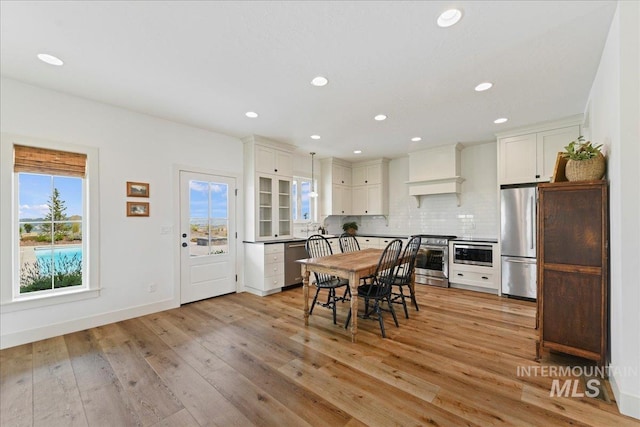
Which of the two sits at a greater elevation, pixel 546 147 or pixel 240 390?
pixel 546 147

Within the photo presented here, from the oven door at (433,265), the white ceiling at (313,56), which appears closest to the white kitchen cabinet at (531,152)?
the white ceiling at (313,56)

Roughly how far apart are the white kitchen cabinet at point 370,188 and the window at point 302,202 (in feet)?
3.72

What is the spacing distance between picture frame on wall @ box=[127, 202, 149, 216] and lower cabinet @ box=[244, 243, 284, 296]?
1688mm

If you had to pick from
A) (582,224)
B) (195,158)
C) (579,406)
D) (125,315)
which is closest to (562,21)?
(582,224)

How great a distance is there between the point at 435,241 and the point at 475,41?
→ 3.67 meters

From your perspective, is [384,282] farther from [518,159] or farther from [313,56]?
[518,159]

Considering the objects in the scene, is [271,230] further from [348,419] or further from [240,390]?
[348,419]

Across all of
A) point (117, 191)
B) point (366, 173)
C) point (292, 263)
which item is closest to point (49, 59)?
point (117, 191)

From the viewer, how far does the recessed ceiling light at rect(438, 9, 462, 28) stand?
187 centimetres

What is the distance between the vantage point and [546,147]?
13.5 ft

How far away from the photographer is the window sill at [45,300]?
9.15ft

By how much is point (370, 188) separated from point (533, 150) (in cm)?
317

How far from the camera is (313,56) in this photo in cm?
239

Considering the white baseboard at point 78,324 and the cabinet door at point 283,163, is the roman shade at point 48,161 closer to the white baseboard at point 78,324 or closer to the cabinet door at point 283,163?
the white baseboard at point 78,324
